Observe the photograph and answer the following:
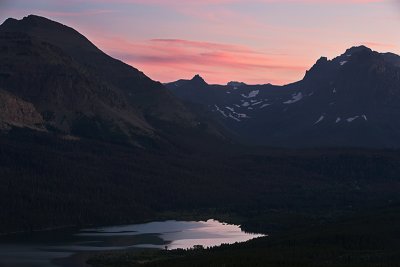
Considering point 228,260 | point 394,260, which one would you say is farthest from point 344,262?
point 228,260

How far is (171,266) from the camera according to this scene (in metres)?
200

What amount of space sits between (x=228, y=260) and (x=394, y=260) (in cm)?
3041

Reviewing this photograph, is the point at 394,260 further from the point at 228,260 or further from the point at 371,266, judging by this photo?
the point at 228,260

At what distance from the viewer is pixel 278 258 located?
197 metres

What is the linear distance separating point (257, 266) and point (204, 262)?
15.1 m

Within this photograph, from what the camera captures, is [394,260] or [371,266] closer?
[371,266]

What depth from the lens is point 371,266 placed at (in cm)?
18612

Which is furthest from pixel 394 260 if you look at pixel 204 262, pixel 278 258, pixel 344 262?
pixel 204 262

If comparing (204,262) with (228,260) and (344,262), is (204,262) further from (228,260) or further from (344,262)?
(344,262)

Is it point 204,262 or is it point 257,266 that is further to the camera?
point 204,262

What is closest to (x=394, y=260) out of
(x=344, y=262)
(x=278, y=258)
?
(x=344, y=262)

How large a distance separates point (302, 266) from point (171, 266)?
86.7ft

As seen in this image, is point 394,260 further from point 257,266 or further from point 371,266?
point 257,266

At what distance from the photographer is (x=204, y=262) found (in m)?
196
